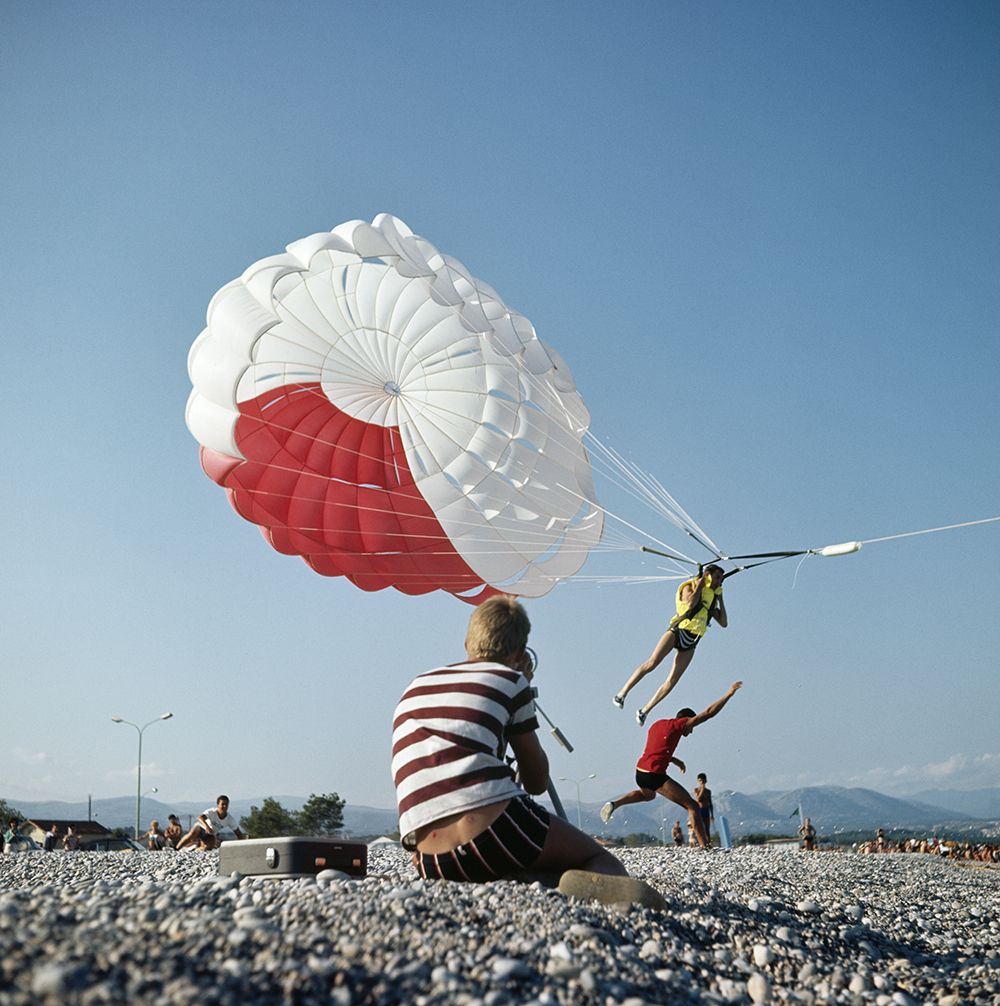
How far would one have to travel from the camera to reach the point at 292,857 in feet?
14.3

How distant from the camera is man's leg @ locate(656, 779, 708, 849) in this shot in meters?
9.73

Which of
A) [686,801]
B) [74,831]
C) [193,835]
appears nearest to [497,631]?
[686,801]

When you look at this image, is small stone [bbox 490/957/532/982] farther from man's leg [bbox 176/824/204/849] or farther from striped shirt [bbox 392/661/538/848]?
man's leg [bbox 176/824/204/849]

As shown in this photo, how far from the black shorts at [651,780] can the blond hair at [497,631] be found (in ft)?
19.9

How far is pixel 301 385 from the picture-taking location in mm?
10305

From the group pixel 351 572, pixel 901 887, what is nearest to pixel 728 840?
pixel 901 887

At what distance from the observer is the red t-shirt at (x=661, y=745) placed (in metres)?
9.45

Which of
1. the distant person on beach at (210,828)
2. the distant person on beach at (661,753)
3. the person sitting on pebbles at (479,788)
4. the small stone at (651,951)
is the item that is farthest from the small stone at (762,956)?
the distant person on beach at (210,828)

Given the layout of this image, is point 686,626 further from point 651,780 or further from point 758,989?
point 758,989

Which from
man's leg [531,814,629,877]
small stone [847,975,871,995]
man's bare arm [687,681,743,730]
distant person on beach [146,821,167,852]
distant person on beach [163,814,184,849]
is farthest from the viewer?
distant person on beach [146,821,167,852]

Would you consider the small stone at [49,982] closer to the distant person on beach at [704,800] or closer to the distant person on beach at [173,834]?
the distant person on beach at [704,800]

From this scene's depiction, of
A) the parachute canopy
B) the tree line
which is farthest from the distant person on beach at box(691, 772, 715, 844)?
the tree line

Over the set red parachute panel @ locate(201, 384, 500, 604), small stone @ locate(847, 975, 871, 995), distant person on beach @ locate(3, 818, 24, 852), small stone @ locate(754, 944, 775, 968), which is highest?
red parachute panel @ locate(201, 384, 500, 604)

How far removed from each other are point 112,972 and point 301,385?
876 cm
